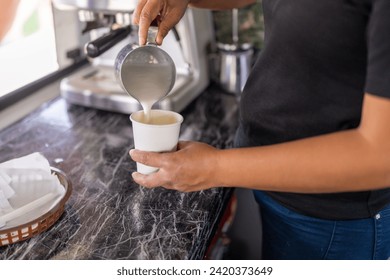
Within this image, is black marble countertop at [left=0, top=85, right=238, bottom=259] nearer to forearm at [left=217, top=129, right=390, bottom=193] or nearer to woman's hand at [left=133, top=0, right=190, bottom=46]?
forearm at [left=217, top=129, right=390, bottom=193]

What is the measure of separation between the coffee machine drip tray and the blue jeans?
0.42 m

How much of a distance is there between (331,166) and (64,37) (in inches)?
43.9

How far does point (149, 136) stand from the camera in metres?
0.67

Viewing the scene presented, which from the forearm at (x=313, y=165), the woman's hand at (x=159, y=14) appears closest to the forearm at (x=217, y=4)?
the woman's hand at (x=159, y=14)

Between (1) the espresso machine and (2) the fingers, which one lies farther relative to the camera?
(1) the espresso machine

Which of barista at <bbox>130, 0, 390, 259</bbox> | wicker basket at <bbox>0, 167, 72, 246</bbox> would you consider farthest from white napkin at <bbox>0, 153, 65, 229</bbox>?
barista at <bbox>130, 0, 390, 259</bbox>

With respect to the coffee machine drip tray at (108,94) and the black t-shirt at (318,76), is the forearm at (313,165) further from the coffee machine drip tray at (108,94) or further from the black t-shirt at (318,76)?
the coffee machine drip tray at (108,94)

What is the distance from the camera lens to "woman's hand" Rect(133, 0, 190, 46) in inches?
31.0

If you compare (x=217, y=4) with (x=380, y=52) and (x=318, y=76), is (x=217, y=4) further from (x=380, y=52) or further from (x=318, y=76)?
(x=380, y=52)

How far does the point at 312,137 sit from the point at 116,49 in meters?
0.93

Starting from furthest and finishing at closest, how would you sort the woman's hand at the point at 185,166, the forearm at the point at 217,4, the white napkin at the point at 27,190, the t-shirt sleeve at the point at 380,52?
1. the forearm at the point at 217,4
2. the white napkin at the point at 27,190
3. the woman's hand at the point at 185,166
4. the t-shirt sleeve at the point at 380,52

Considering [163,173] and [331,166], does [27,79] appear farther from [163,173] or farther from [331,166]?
[331,166]

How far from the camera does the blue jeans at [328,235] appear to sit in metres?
0.79

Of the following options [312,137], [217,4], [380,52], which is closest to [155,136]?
[312,137]
